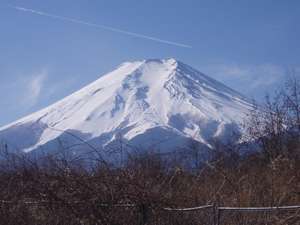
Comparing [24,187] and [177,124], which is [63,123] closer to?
[177,124]

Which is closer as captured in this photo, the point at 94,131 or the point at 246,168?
the point at 246,168

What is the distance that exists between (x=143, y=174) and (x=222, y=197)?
82 centimetres

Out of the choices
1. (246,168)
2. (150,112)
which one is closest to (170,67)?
→ (150,112)

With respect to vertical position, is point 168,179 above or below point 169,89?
below

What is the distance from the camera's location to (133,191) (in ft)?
19.9

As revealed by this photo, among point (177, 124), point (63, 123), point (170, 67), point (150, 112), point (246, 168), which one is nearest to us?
point (246, 168)

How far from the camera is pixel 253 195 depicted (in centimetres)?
626

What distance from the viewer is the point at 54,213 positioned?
20.6 feet

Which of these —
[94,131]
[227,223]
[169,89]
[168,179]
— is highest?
[169,89]

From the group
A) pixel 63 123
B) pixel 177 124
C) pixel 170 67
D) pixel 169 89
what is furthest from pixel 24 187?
pixel 170 67

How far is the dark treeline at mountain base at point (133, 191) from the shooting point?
604 centimetres

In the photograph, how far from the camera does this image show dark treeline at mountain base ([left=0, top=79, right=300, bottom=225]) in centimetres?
604

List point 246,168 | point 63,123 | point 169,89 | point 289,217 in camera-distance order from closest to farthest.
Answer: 1. point 289,217
2. point 246,168
3. point 63,123
4. point 169,89

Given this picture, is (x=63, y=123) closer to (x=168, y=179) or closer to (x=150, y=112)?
(x=150, y=112)
